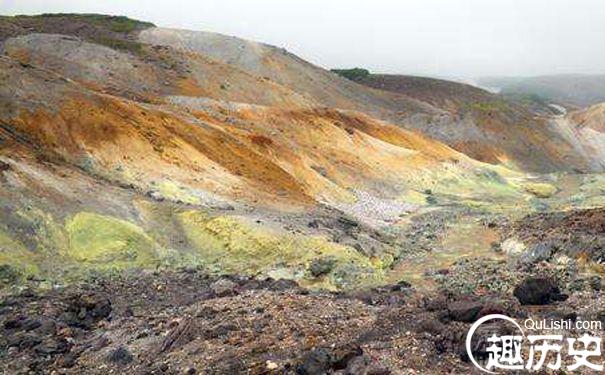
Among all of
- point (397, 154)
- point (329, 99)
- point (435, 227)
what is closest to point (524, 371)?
point (435, 227)

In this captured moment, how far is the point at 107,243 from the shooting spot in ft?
86.2

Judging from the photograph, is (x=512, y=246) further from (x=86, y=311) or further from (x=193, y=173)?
(x=86, y=311)

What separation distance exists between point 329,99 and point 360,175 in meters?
40.3

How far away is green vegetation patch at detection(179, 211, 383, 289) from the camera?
2627 centimetres

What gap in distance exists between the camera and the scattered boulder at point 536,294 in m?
16.2

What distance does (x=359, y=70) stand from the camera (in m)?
140

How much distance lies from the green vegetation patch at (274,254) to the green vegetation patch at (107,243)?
8.14 ft

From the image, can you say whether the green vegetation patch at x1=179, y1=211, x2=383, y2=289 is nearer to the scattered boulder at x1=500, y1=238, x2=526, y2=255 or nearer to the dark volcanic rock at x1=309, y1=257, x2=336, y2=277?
the dark volcanic rock at x1=309, y1=257, x2=336, y2=277

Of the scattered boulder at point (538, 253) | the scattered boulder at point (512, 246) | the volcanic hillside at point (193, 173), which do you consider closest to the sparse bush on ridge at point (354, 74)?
the volcanic hillside at point (193, 173)

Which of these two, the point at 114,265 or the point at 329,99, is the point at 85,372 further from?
the point at 329,99

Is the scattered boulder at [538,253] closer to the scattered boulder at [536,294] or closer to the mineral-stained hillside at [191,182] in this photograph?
the mineral-stained hillside at [191,182]

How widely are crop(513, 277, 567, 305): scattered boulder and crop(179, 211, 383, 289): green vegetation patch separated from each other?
9.65m

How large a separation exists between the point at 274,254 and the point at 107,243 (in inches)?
266

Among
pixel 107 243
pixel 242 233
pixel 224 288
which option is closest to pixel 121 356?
pixel 224 288
